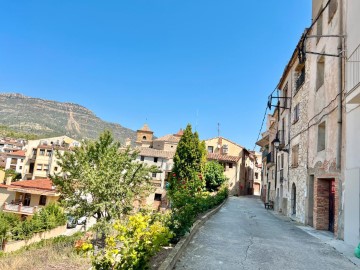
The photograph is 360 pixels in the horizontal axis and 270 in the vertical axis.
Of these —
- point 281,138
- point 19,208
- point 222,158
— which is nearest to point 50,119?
point 19,208

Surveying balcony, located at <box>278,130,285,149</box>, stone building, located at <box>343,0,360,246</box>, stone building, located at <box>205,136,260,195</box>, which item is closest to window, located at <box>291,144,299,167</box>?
balcony, located at <box>278,130,285,149</box>

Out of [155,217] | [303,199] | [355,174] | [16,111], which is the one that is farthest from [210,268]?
[16,111]

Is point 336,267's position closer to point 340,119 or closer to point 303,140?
point 340,119

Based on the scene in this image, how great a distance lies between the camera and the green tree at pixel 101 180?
16.0m

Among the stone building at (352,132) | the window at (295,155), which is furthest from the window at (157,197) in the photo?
the stone building at (352,132)

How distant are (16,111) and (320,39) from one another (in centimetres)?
16485

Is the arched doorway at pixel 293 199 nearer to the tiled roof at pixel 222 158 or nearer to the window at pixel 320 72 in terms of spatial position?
the window at pixel 320 72

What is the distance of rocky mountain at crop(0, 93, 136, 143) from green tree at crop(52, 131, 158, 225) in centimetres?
10498

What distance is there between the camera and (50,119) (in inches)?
5950

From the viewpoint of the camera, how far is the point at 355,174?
893cm

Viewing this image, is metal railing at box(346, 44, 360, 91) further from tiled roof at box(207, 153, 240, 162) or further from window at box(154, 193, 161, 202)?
window at box(154, 193, 161, 202)

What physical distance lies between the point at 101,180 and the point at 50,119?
14885 cm

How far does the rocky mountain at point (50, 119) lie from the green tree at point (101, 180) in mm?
104975

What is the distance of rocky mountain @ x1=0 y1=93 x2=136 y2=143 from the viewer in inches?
5217
